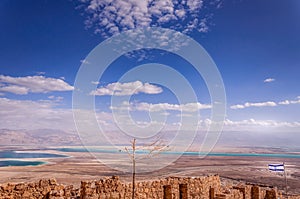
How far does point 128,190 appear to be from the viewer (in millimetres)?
12266

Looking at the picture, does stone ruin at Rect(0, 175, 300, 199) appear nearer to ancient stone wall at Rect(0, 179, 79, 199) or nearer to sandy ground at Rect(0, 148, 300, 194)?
ancient stone wall at Rect(0, 179, 79, 199)

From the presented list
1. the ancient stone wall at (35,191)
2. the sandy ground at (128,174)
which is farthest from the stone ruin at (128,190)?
the sandy ground at (128,174)

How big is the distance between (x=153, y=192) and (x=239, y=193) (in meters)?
5.49

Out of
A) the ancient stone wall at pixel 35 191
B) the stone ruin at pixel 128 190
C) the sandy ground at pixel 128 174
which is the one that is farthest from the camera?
the sandy ground at pixel 128 174

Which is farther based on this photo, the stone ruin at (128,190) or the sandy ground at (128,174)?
the sandy ground at (128,174)

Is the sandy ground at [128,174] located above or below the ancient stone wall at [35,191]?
below

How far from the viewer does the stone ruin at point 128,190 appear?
10.5 metres

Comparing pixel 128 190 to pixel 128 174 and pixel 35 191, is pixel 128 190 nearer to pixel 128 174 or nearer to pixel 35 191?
pixel 35 191

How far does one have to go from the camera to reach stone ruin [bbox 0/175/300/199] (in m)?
10.5

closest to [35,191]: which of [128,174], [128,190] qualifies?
[128,190]

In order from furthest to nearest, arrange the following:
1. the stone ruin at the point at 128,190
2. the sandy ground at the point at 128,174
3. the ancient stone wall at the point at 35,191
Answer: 1. the sandy ground at the point at 128,174
2. the stone ruin at the point at 128,190
3. the ancient stone wall at the point at 35,191


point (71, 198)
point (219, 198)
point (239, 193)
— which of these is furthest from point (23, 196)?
point (239, 193)

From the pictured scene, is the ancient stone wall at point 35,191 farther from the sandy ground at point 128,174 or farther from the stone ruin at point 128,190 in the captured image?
the sandy ground at point 128,174

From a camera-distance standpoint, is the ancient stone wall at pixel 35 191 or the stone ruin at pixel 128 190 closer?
the ancient stone wall at pixel 35 191
